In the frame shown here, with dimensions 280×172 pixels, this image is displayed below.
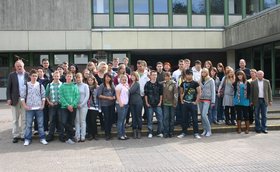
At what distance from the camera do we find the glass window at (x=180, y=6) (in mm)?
24047

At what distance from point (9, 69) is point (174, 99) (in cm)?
1688

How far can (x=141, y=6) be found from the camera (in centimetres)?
2373

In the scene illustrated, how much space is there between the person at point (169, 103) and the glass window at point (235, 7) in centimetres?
1613

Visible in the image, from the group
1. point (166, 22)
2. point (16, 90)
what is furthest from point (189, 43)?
point (16, 90)

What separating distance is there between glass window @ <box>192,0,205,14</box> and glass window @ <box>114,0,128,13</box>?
4462 mm

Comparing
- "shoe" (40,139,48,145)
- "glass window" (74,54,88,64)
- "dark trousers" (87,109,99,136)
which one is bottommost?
"shoe" (40,139,48,145)

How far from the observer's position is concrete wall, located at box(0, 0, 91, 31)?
22328 mm

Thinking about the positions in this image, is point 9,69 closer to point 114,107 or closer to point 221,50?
point 221,50

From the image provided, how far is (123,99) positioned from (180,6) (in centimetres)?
Result: 1546

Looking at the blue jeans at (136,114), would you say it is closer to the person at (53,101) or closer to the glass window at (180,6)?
the person at (53,101)

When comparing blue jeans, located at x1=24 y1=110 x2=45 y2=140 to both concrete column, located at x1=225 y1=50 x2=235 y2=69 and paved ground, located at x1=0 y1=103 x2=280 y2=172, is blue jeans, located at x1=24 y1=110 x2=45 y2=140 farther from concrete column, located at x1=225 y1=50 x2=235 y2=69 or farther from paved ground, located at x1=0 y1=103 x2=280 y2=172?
concrete column, located at x1=225 y1=50 x2=235 y2=69

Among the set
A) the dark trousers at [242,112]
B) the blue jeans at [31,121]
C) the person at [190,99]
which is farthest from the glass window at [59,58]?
the dark trousers at [242,112]

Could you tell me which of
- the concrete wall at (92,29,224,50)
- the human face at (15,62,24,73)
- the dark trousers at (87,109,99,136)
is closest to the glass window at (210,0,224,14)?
the concrete wall at (92,29,224,50)

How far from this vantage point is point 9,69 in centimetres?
2414
